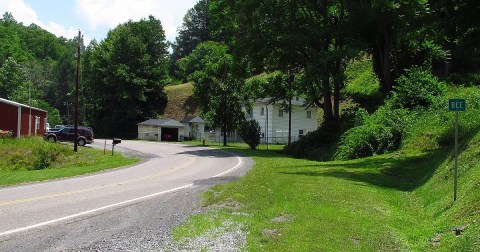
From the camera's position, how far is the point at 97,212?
12.3 m

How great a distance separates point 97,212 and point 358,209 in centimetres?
633

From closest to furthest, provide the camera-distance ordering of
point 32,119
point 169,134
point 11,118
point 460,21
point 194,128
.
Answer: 1. point 460,21
2. point 11,118
3. point 32,119
4. point 169,134
5. point 194,128

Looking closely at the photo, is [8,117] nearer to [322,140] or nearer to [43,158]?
[43,158]

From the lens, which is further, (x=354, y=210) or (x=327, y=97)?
(x=327, y=97)

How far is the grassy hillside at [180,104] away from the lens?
9453 centimetres

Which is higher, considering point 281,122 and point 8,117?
point 281,122

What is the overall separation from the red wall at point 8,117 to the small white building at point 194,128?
39.7 metres

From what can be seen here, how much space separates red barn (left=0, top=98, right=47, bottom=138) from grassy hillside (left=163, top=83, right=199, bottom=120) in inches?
1783

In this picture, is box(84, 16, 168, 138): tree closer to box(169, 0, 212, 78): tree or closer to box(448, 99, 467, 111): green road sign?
box(169, 0, 212, 78): tree

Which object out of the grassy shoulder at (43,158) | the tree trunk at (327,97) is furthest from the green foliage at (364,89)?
the grassy shoulder at (43,158)

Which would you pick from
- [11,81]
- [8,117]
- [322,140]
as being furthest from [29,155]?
[11,81]

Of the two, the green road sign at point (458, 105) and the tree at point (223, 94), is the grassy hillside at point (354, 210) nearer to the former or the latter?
the green road sign at point (458, 105)

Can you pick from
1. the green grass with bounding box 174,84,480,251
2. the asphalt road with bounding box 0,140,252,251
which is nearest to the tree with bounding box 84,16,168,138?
the asphalt road with bounding box 0,140,252,251

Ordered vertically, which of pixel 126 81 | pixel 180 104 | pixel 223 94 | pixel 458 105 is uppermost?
pixel 126 81
